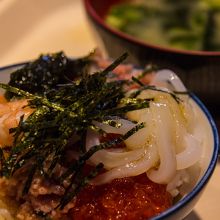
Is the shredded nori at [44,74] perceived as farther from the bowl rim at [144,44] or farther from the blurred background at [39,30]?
the blurred background at [39,30]

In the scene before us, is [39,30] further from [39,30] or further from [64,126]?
[64,126]

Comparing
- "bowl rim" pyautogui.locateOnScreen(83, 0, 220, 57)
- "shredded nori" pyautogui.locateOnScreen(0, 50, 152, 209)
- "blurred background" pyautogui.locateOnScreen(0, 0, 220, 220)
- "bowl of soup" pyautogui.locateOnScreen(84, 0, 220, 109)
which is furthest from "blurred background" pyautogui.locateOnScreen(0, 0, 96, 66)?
"shredded nori" pyautogui.locateOnScreen(0, 50, 152, 209)

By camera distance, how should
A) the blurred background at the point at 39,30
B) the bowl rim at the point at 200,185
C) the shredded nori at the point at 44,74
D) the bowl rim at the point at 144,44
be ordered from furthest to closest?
the blurred background at the point at 39,30 < the bowl rim at the point at 144,44 < the shredded nori at the point at 44,74 < the bowl rim at the point at 200,185

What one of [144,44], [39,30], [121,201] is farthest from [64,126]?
[39,30]

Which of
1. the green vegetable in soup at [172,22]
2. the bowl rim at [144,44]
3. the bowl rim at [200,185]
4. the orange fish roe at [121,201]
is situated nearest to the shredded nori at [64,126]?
the orange fish roe at [121,201]

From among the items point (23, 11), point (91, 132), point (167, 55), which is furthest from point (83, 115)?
point (23, 11)

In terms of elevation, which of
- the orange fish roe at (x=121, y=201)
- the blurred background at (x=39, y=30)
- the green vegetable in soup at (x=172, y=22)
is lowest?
the green vegetable in soup at (x=172, y=22)

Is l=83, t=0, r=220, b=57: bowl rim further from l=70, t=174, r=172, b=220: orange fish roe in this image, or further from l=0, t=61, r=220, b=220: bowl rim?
l=70, t=174, r=172, b=220: orange fish roe
